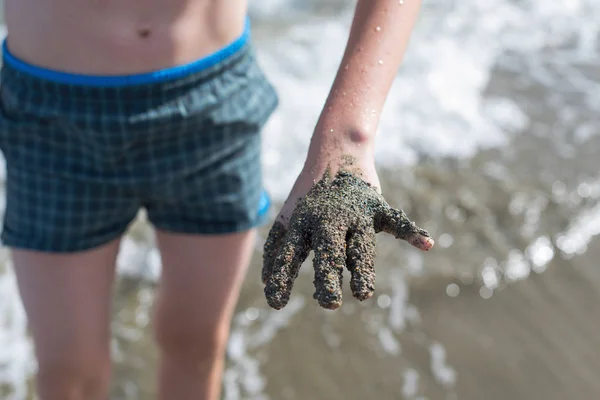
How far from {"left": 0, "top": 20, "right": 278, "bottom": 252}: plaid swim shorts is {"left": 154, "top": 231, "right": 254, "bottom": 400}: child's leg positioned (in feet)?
0.19

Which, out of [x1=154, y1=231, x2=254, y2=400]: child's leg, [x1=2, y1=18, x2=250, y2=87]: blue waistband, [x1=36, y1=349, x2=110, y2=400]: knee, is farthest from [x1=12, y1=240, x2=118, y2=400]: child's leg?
[x1=2, y1=18, x2=250, y2=87]: blue waistband

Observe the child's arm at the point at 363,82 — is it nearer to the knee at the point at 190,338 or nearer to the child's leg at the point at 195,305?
the child's leg at the point at 195,305

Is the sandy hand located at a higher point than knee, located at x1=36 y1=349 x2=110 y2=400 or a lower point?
higher

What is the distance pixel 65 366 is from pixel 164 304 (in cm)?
30

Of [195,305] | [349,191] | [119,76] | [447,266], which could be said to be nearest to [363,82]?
[349,191]

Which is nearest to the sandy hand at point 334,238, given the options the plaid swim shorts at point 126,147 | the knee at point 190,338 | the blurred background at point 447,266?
the plaid swim shorts at point 126,147

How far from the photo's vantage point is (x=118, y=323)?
103 inches

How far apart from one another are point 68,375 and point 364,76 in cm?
99

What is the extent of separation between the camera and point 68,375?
160 cm

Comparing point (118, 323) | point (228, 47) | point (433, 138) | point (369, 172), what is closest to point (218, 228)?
point (228, 47)

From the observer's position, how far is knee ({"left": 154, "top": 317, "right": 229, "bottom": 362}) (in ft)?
5.83

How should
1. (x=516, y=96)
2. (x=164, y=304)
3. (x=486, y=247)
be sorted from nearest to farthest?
1. (x=164, y=304)
2. (x=486, y=247)
3. (x=516, y=96)

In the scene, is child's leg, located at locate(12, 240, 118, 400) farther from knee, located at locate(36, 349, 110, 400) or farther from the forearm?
the forearm

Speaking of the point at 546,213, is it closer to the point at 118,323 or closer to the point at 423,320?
the point at 423,320
